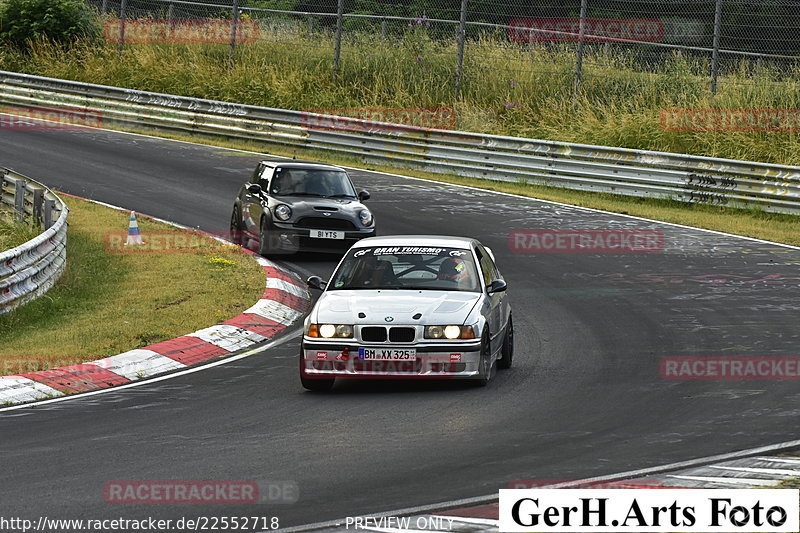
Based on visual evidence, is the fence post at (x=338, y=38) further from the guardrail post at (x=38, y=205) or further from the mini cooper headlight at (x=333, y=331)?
the mini cooper headlight at (x=333, y=331)

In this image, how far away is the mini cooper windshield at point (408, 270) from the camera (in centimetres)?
1170

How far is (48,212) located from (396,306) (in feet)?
28.7

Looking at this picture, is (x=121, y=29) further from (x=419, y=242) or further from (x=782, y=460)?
(x=782, y=460)

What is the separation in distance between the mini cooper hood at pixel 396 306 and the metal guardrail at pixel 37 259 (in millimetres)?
4224

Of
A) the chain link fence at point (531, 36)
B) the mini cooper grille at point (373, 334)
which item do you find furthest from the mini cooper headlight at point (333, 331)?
the chain link fence at point (531, 36)

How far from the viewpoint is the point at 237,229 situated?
19875 mm

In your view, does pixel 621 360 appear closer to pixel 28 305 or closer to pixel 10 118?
pixel 28 305

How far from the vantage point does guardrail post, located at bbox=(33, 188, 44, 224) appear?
740 inches

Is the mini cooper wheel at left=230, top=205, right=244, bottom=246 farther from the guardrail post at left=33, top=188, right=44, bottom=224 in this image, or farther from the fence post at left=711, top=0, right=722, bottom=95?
the fence post at left=711, top=0, right=722, bottom=95

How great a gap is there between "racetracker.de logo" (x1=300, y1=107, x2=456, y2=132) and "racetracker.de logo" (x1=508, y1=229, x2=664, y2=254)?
26.1 feet

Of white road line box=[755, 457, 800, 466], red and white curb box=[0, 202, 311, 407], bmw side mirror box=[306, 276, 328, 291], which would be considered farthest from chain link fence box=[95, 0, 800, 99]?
white road line box=[755, 457, 800, 466]

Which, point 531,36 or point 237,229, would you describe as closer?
point 237,229

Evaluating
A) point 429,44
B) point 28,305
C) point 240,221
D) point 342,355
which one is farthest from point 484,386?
point 429,44

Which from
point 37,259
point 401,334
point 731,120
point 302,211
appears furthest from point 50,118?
point 401,334
